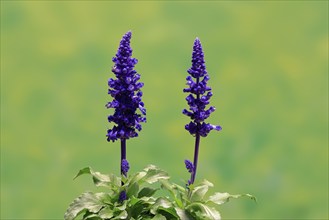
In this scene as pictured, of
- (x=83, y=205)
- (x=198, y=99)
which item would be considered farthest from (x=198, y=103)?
(x=83, y=205)

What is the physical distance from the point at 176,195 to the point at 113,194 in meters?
0.30

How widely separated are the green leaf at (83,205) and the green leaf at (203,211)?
424 mm

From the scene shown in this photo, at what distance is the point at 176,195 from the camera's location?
410 cm

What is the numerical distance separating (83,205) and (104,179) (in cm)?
16

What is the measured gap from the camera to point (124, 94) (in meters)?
4.07

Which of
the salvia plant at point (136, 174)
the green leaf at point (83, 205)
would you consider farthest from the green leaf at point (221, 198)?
the green leaf at point (83, 205)

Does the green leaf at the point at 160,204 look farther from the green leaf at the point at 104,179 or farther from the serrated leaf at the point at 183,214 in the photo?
the green leaf at the point at 104,179

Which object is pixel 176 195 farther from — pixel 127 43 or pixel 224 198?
pixel 127 43

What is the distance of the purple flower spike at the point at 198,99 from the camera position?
13.4 ft

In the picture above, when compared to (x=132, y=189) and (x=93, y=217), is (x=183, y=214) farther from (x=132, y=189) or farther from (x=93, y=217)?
(x=93, y=217)

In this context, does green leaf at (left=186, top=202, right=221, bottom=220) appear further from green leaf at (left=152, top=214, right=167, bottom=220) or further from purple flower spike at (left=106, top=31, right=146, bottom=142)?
purple flower spike at (left=106, top=31, right=146, bottom=142)

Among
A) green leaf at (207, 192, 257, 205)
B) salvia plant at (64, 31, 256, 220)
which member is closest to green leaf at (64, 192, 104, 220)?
salvia plant at (64, 31, 256, 220)

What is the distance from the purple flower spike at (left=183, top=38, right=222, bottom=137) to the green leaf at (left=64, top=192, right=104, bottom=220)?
21.9 inches

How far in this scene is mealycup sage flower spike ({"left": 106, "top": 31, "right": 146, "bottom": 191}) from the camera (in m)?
4.05
